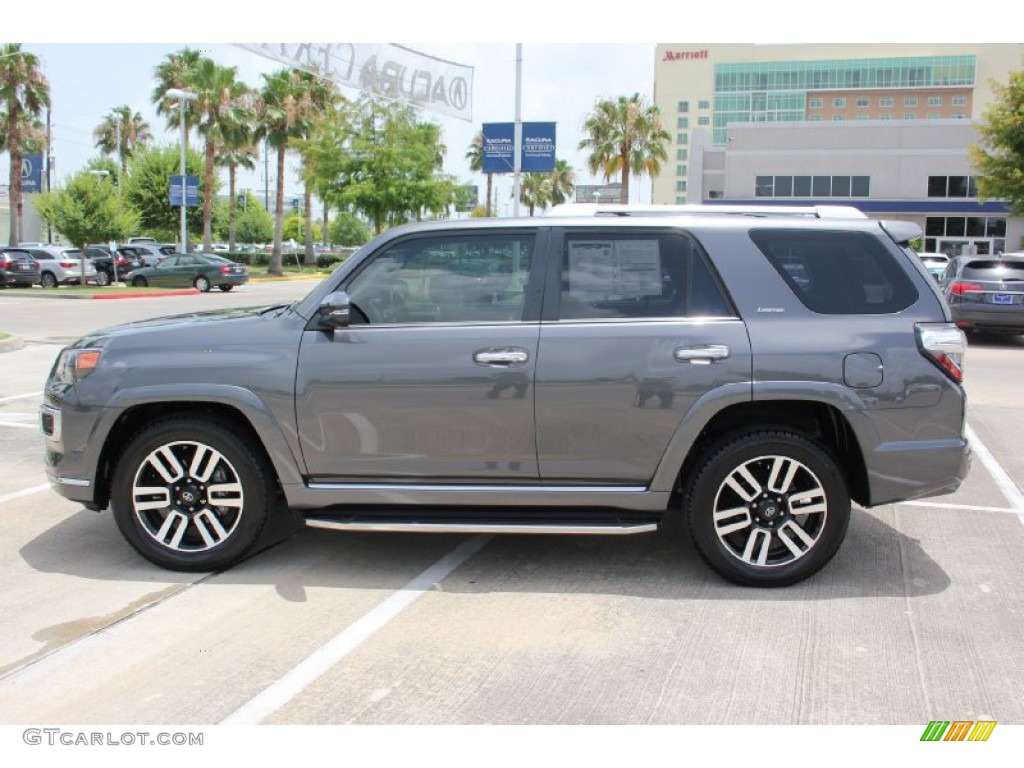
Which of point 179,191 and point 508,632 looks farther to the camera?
point 179,191

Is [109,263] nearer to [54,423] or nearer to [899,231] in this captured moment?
[54,423]

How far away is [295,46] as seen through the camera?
43.2 feet

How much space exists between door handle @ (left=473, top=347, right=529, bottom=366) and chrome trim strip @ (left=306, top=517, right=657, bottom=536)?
80cm

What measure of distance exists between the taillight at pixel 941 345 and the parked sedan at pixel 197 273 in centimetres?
3267

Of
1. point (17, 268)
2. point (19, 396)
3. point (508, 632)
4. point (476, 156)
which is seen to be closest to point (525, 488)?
point (508, 632)

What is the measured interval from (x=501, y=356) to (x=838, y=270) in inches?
69.9

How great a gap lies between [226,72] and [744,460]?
4798cm

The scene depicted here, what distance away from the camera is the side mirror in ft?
16.3

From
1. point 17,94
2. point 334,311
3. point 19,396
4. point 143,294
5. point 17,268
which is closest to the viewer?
point 334,311

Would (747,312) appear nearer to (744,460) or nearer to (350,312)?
Answer: (744,460)

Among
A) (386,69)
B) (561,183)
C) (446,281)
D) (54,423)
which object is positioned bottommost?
(54,423)

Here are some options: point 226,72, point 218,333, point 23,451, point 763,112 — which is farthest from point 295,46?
point 763,112

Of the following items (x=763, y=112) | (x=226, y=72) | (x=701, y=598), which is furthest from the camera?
(x=763, y=112)

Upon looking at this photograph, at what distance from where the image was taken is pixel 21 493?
7012mm
